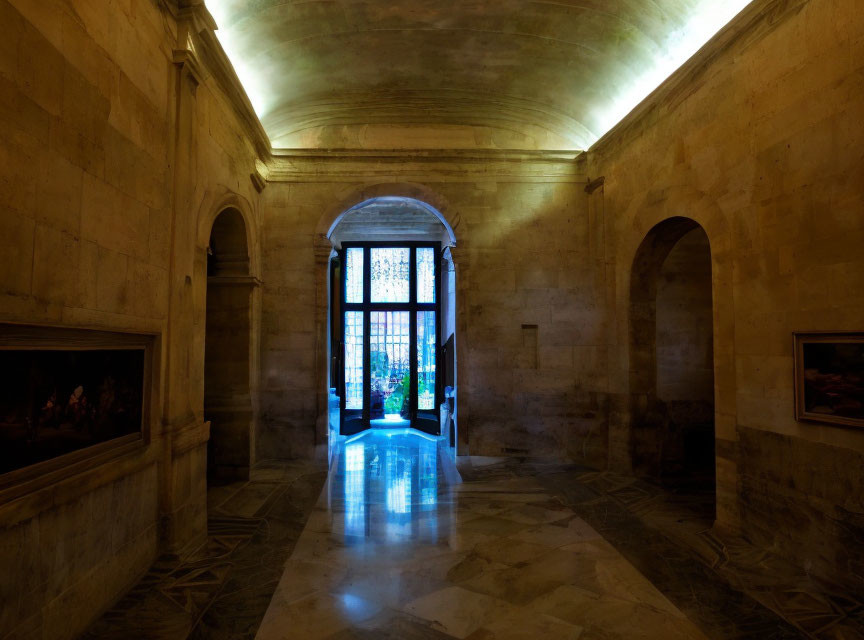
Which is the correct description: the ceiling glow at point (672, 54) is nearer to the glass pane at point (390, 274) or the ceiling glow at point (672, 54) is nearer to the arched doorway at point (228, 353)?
the glass pane at point (390, 274)

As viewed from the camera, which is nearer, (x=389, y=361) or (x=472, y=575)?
(x=472, y=575)

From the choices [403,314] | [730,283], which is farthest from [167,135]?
[403,314]

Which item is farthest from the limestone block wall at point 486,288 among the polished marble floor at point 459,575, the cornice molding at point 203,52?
the cornice molding at point 203,52

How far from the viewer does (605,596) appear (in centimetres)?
345

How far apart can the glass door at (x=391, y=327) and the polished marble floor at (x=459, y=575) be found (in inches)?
195

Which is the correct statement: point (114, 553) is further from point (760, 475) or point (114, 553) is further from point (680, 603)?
point (760, 475)

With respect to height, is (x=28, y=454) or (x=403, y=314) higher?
(x=403, y=314)

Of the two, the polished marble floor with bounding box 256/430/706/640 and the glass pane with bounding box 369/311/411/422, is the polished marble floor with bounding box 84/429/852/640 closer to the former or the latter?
the polished marble floor with bounding box 256/430/706/640

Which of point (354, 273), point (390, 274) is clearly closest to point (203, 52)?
point (354, 273)

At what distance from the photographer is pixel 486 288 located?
298 inches

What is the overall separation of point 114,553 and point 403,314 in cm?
790

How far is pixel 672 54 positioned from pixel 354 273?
7158 millimetres

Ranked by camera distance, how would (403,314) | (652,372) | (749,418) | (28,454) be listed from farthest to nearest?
1. (403,314)
2. (652,372)
3. (749,418)
4. (28,454)

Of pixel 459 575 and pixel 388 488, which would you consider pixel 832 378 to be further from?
pixel 388 488
